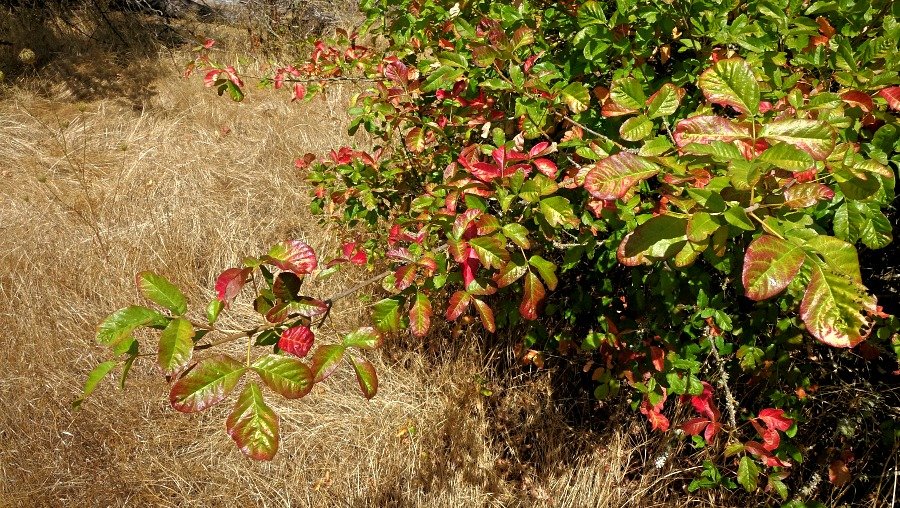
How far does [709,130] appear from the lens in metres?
0.80

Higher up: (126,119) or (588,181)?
(588,181)

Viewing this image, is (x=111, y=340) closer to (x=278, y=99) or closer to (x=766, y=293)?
(x=766, y=293)

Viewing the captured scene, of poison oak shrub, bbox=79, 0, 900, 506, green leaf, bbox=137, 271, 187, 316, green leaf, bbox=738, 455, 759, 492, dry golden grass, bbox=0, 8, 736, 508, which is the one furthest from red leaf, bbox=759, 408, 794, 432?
green leaf, bbox=137, 271, 187, 316

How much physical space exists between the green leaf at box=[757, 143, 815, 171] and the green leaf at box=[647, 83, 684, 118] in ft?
1.04

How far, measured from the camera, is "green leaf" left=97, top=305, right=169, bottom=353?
2.54 ft

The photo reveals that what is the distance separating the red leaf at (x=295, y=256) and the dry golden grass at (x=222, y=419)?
1197 millimetres

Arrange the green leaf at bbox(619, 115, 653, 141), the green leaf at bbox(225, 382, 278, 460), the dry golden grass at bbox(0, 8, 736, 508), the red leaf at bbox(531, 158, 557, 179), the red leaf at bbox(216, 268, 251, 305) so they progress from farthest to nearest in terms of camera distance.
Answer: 1. the dry golden grass at bbox(0, 8, 736, 508)
2. the red leaf at bbox(531, 158, 557, 179)
3. the green leaf at bbox(619, 115, 653, 141)
4. the red leaf at bbox(216, 268, 251, 305)
5. the green leaf at bbox(225, 382, 278, 460)

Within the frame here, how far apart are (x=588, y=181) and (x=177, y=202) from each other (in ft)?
10.3

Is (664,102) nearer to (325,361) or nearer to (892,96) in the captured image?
(892,96)

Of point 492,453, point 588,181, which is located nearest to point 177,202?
point 492,453

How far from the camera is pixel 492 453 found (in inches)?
79.2

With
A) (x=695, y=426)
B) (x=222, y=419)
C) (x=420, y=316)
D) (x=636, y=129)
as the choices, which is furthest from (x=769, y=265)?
(x=222, y=419)

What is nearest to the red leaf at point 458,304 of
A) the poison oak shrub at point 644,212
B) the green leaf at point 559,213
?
the poison oak shrub at point 644,212

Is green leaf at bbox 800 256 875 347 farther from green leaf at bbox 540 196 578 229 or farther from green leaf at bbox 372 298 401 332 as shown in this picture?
green leaf at bbox 372 298 401 332
